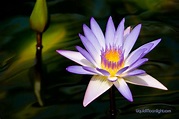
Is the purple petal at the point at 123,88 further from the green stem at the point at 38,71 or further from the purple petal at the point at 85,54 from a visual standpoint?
the green stem at the point at 38,71

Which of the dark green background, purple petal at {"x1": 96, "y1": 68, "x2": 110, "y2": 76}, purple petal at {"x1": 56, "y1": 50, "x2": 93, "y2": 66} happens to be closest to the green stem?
the dark green background

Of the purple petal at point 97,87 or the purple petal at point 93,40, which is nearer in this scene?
the purple petal at point 97,87

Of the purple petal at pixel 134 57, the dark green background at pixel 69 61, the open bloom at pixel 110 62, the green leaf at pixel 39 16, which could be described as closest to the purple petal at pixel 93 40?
the open bloom at pixel 110 62

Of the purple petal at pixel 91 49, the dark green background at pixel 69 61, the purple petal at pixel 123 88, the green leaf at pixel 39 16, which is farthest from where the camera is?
the green leaf at pixel 39 16

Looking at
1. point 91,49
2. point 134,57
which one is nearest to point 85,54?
point 91,49

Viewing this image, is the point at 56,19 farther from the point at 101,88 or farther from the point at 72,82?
the point at 101,88

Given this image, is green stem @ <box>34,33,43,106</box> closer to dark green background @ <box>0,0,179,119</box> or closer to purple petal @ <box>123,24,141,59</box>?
dark green background @ <box>0,0,179,119</box>

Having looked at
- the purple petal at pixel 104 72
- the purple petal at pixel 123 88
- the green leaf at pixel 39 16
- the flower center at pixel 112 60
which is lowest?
the purple petal at pixel 123 88

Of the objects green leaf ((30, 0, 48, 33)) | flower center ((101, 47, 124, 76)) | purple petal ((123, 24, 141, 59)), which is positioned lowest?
flower center ((101, 47, 124, 76))

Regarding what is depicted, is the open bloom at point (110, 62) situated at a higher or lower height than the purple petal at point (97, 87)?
higher
